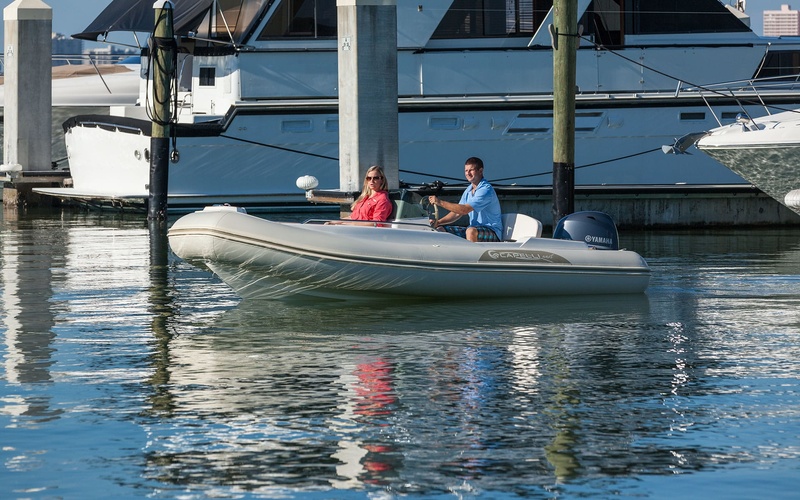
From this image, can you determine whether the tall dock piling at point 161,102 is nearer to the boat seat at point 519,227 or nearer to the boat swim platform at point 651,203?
the boat swim platform at point 651,203

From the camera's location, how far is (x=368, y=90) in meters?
17.0

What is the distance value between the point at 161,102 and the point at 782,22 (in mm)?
18004

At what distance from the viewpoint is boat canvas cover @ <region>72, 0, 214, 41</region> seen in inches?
834

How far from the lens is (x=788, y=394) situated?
8023mm

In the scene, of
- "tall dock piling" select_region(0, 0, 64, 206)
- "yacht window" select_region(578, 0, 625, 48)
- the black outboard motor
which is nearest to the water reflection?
"tall dock piling" select_region(0, 0, 64, 206)

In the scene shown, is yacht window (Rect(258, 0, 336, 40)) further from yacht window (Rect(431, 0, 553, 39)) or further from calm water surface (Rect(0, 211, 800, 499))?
calm water surface (Rect(0, 211, 800, 499))

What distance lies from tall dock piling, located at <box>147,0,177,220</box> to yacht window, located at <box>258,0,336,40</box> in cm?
163

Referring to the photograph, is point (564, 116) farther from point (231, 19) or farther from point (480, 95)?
point (231, 19)

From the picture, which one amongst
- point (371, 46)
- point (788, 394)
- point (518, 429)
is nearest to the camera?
point (518, 429)

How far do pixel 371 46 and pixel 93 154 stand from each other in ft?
20.5

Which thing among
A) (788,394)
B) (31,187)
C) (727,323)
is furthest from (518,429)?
(31,187)

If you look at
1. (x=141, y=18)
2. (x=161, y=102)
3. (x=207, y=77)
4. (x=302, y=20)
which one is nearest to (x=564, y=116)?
(x=302, y=20)

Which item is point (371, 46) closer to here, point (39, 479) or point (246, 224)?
point (246, 224)

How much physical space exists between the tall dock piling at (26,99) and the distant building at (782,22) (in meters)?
13.4
